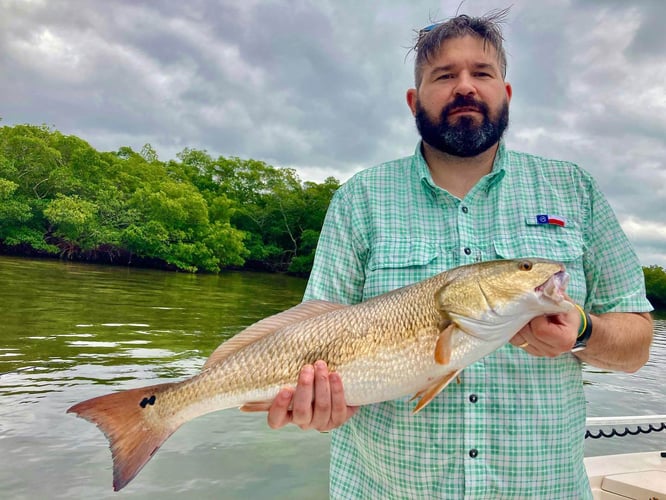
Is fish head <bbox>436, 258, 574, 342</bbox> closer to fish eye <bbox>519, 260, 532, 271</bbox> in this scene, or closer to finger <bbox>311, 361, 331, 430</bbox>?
fish eye <bbox>519, 260, 532, 271</bbox>

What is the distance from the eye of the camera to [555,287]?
1.88m

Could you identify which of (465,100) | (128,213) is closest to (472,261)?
(465,100)

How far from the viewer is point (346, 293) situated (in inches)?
97.0

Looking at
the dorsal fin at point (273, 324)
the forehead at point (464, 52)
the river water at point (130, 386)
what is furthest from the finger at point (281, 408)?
the river water at point (130, 386)

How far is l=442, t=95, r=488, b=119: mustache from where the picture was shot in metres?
2.39

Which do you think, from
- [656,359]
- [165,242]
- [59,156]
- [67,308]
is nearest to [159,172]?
[59,156]

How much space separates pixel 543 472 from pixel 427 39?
205cm

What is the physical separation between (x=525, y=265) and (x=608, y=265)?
503 mm

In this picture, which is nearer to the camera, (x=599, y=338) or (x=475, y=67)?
(x=599, y=338)

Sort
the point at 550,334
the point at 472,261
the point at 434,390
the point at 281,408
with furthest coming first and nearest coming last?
the point at 472,261 < the point at 281,408 < the point at 434,390 < the point at 550,334

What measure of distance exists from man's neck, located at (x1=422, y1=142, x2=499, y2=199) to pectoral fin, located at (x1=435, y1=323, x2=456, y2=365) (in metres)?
0.72


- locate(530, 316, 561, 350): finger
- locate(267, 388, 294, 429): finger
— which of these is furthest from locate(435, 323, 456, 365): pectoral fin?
locate(267, 388, 294, 429): finger

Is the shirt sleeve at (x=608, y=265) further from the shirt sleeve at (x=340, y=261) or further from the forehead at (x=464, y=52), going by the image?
the shirt sleeve at (x=340, y=261)

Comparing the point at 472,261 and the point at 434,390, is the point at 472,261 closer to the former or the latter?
the point at 472,261
